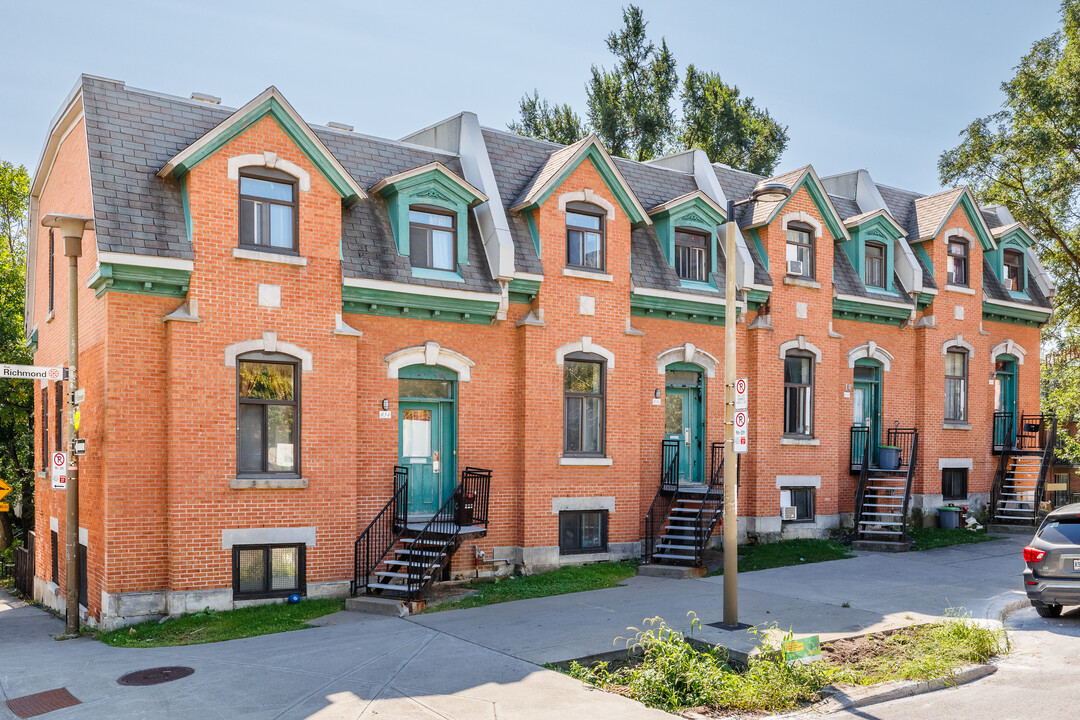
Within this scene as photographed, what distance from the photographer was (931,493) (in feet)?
73.9

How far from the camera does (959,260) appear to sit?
23.6 m

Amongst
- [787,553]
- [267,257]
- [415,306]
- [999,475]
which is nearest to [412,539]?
[415,306]

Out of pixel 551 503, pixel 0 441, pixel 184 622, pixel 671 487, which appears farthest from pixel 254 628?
pixel 0 441

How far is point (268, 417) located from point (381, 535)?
2.85 m

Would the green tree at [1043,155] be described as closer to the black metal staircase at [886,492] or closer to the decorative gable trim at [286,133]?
the black metal staircase at [886,492]

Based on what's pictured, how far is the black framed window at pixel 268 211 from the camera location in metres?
14.6

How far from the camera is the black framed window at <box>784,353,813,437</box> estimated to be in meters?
20.5

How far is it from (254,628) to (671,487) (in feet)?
29.9

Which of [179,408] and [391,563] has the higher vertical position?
[179,408]

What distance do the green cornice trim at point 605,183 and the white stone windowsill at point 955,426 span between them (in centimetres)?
1040

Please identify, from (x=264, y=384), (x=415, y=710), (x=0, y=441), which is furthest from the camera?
(x=0, y=441)

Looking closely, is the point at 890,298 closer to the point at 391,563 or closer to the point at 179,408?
the point at 391,563

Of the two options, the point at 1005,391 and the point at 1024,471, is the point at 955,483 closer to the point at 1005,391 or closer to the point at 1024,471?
the point at 1024,471

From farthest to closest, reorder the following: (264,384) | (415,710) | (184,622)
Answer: (264,384)
(184,622)
(415,710)
